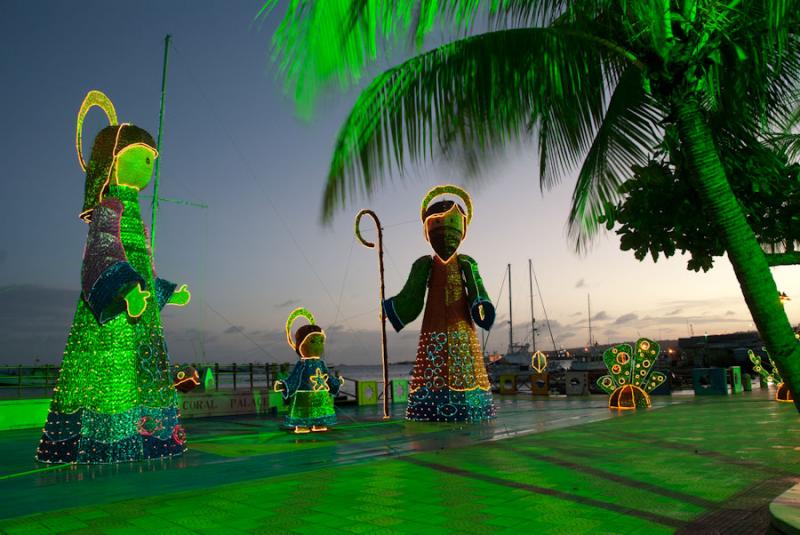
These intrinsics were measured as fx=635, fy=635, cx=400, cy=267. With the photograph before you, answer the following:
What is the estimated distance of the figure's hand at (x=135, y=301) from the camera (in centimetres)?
717

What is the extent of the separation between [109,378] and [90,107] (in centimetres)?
375

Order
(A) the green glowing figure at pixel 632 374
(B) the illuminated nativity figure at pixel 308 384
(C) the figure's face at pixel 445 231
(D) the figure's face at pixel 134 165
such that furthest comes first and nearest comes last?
(A) the green glowing figure at pixel 632 374
(C) the figure's face at pixel 445 231
(B) the illuminated nativity figure at pixel 308 384
(D) the figure's face at pixel 134 165

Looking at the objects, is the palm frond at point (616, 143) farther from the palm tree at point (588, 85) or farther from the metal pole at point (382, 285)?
the metal pole at point (382, 285)

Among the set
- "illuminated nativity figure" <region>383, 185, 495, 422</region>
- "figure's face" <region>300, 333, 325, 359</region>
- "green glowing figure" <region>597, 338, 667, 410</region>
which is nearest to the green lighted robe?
"figure's face" <region>300, 333, 325, 359</region>

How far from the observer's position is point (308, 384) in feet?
36.0

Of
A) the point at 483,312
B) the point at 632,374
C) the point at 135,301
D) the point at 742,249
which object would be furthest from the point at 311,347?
the point at 742,249

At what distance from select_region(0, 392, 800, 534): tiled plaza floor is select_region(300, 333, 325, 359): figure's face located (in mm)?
2097

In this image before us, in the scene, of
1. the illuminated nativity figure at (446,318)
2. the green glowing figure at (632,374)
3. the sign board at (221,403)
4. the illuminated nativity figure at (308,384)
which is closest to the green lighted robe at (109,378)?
the illuminated nativity figure at (308,384)

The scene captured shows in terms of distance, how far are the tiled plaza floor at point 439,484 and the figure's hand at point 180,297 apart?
2.02m

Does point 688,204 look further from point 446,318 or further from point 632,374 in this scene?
point 632,374

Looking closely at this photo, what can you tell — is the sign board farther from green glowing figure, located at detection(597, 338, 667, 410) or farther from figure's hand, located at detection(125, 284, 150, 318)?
green glowing figure, located at detection(597, 338, 667, 410)

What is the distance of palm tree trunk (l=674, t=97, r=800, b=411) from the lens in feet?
10.3

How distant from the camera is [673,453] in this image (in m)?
6.90

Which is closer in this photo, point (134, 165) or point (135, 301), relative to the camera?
point (135, 301)
